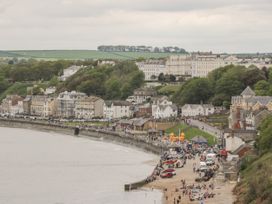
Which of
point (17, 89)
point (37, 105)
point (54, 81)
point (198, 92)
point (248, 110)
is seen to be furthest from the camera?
point (54, 81)

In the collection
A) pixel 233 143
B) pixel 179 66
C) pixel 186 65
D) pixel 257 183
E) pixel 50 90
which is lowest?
pixel 257 183

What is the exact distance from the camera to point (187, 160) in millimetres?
51469

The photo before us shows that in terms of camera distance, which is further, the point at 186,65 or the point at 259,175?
the point at 186,65

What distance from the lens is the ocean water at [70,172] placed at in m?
39.2

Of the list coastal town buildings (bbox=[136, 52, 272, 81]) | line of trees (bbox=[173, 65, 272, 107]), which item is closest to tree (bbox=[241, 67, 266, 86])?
line of trees (bbox=[173, 65, 272, 107])

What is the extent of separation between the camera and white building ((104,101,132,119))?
8600 centimetres

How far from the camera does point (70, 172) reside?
4791cm

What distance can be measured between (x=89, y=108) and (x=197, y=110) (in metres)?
17.7

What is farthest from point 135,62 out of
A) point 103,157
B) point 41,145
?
point 103,157

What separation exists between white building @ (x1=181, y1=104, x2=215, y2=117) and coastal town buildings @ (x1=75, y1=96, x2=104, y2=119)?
551 inches

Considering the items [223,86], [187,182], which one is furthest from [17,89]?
[187,182]

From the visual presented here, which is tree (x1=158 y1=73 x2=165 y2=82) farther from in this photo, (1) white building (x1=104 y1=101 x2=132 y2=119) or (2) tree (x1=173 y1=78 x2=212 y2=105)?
(2) tree (x1=173 y1=78 x2=212 y2=105)

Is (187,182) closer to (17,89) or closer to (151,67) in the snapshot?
(151,67)

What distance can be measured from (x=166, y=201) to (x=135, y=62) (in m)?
81.5
